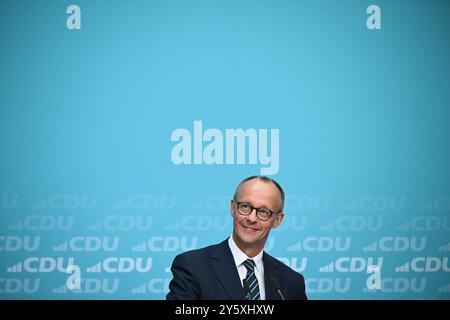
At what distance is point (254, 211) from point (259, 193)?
0.07 metres

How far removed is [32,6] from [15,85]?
20.3 inches

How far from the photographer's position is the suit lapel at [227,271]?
1.99m

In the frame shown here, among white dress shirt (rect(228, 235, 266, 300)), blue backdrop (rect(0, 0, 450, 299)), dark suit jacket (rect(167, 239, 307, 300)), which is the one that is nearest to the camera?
dark suit jacket (rect(167, 239, 307, 300))

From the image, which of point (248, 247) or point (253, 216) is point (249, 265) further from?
point (253, 216)

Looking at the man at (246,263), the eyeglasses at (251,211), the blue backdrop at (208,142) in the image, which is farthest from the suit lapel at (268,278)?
the blue backdrop at (208,142)

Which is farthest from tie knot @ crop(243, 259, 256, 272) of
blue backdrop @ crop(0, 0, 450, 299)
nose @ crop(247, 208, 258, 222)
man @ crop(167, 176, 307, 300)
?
blue backdrop @ crop(0, 0, 450, 299)

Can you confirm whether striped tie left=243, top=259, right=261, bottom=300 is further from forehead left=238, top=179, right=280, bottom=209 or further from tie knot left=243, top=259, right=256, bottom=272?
forehead left=238, top=179, right=280, bottom=209

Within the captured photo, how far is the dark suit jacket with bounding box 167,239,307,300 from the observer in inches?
78.1

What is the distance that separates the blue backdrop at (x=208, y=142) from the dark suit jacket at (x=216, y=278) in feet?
5.07

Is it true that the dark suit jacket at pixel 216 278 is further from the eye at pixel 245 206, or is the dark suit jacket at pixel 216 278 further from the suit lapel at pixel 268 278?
the eye at pixel 245 206

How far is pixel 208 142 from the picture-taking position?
3721mm

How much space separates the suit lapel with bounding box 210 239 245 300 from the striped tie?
4cm

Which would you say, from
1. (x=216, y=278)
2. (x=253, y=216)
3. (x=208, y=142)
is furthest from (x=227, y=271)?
(x=208, y=142)

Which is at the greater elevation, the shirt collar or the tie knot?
the shirt collar
